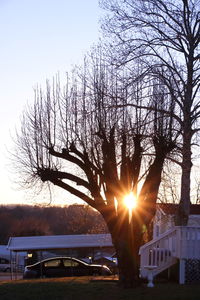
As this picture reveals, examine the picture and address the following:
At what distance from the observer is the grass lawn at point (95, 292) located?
15927 millimetres

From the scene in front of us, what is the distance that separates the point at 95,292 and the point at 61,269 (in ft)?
48.7

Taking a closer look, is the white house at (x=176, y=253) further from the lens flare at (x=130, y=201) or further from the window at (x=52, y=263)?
the window at (x=52, y=263)

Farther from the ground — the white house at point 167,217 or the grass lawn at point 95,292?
the white house at point 167,217

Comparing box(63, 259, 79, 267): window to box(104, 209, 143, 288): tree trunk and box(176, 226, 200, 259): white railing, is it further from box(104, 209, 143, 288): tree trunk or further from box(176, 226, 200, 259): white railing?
box(104, 209, 143, 288): tree trunk

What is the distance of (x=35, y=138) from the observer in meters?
21.5

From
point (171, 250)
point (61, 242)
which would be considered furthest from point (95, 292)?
point (61, 242)

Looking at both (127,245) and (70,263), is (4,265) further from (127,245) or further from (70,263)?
(127,245)

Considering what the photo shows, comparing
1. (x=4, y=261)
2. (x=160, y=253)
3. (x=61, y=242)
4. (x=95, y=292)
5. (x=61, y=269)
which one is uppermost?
(x=160, y=253)

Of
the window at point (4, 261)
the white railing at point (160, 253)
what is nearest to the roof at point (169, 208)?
the white railing at point (160, 253)

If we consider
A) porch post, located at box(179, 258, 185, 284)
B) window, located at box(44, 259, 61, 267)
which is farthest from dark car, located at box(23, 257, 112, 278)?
porch post, located at box(179, 258, 185, 284)

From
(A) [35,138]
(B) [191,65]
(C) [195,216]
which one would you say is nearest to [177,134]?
(B) [191,65]

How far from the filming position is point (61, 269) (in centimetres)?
3153

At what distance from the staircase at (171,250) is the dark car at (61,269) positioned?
1005 centimetres

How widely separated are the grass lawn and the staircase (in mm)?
957
